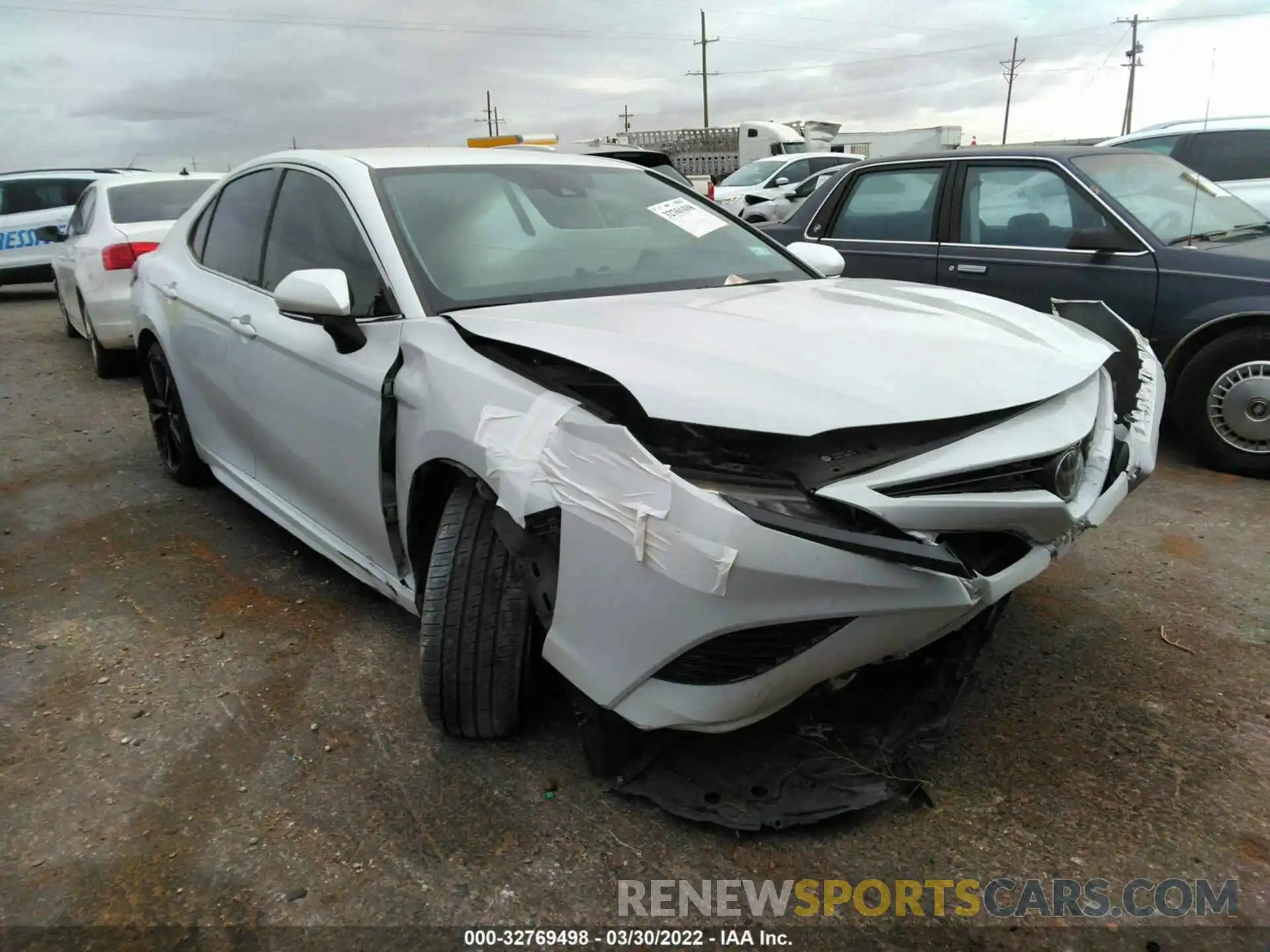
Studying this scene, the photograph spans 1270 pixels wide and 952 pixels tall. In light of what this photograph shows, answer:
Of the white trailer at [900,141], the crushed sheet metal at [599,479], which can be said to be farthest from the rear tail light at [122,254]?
the white trailer at [900,141]

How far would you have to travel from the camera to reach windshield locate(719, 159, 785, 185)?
590 inches

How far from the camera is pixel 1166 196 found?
194 inches

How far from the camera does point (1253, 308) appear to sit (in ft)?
13.9

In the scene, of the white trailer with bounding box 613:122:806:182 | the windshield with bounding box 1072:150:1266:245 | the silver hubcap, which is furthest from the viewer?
the white trailer with bounding box 613:122:806:182

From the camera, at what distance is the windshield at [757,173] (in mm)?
14992

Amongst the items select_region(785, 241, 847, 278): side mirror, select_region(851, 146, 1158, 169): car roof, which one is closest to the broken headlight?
select_region(785, 241, 847, 278): side mirror

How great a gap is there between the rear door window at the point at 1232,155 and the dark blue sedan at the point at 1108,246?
6.16ft

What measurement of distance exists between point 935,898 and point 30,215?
13990mm

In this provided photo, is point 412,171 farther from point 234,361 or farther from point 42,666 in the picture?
point 42,666

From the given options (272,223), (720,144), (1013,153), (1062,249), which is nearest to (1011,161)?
(1013,153)

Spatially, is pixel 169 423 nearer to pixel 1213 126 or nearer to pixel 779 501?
pixel 779 501

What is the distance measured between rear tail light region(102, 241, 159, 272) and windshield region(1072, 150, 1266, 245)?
19.8 feet

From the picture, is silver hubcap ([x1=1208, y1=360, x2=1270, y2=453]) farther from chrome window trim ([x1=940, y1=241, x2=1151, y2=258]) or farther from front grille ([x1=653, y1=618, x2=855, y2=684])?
front grille ([x1=653, y1=618, x2=855, y2=684])

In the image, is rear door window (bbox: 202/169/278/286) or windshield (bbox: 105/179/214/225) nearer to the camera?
rear door window (bbox: 202/169/278/286)
